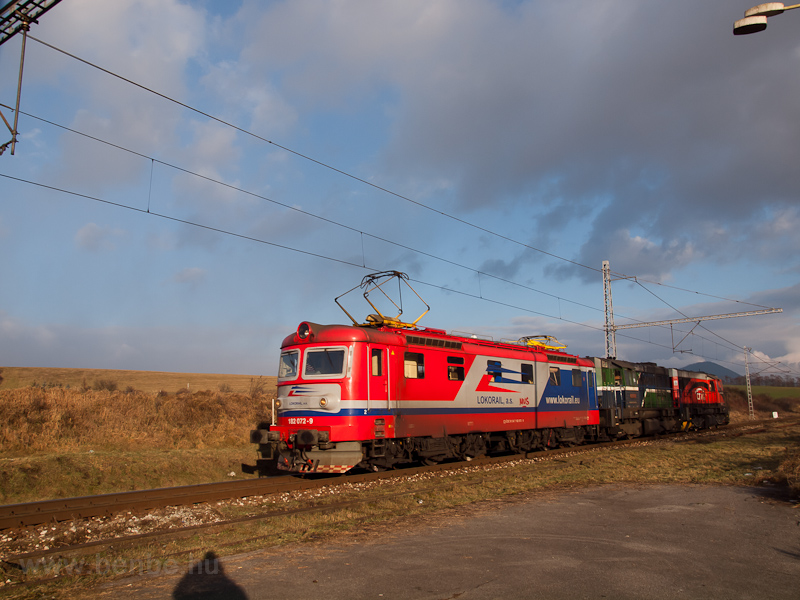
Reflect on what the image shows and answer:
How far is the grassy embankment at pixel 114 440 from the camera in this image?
14.1 metres

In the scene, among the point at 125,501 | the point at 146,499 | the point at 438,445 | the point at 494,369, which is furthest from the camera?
the point at 494,369

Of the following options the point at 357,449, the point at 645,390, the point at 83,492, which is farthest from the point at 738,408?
the point at 83,492

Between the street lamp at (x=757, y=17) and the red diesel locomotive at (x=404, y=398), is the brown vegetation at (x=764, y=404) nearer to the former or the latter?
the red diesel locomotive at (x=404, y=398)

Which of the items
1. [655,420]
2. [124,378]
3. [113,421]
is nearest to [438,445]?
[113,421]

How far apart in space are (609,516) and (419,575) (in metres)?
4.73

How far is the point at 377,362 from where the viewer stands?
14.0 meters

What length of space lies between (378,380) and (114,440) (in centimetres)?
1138

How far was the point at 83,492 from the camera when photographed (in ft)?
44.9

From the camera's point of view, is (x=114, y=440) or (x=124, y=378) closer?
(x=114, y=440)

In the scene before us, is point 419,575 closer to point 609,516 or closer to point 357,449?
point 609,516

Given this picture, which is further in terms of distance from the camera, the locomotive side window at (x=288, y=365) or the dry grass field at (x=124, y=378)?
the dry grass field at (x=124, y=378)

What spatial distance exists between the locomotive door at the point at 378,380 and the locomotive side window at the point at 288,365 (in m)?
2.06

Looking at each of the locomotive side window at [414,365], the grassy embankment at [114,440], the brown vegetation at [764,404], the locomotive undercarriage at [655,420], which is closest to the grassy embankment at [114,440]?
the grassy embankment at [114,440]

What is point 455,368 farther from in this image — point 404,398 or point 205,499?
point 205,499
